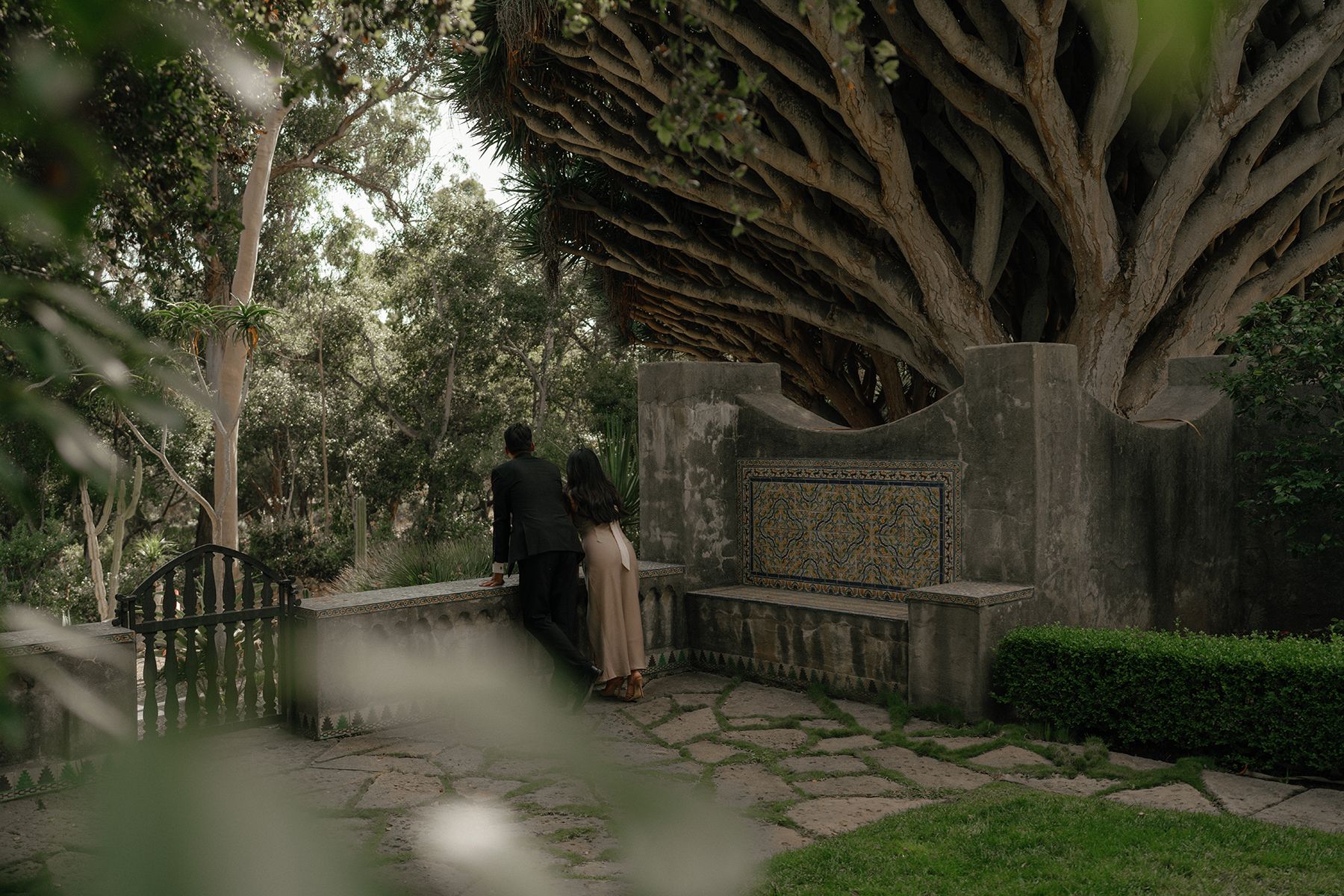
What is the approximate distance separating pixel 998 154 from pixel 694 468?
466 cm

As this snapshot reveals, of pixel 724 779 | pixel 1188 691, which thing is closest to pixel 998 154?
pixel 1188 691

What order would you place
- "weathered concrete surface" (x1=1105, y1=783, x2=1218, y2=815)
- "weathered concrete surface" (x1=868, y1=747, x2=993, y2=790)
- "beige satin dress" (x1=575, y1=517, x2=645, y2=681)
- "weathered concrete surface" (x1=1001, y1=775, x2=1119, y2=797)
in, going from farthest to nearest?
"beige satin dress" (x1=575, y1=517, x2=645, y2=681) < "weathered concrete surface" (x1=868, y1=747, x2=993, y2=790) < "weathered concrete surface" (x1=1001, y1=775, x2=1119, y2=797) < "weathered concrete surface" (x1=1105, y1=783, x2=1218, y2=815)

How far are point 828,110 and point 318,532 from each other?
20300mm

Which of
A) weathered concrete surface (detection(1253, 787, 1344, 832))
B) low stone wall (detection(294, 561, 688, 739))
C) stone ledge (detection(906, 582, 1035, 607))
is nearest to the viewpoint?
weathered concrete surface (detection(1253, 787, 1344, 832))

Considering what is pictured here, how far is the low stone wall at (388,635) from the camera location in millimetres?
6555

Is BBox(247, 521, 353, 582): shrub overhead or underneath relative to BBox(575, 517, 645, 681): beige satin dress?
underneath

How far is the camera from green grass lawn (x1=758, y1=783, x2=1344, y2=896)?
4.18 metres

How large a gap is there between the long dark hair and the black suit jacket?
0.80 ft

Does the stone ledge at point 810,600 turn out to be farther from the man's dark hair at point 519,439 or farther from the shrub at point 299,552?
the shrub at point 299,552

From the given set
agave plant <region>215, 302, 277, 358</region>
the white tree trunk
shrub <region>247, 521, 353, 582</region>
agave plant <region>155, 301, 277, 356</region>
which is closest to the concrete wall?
agave plant <region>155, 301, 277, 356</region>

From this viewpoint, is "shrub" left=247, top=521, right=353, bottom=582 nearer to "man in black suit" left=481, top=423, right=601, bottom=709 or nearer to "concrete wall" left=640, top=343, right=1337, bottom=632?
"concrete wall" left=640, top=343, right=1337, bottom=632

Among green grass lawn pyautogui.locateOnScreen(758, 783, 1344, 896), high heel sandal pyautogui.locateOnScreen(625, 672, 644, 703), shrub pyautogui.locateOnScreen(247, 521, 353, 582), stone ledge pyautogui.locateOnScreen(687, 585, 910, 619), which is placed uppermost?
stone ledge pyautogui.locateOnScreen(687, 585, 910, 619)

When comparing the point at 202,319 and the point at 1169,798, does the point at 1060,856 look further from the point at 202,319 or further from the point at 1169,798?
the point at 202,319

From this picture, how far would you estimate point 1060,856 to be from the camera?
4.49 meters
